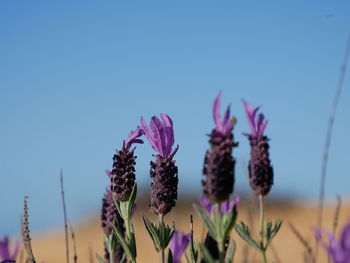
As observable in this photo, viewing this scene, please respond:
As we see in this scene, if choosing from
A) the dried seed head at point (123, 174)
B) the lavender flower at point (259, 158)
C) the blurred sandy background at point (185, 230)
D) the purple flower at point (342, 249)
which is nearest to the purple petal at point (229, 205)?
the lavender flower at point (259, 158)

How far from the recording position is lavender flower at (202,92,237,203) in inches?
79.5

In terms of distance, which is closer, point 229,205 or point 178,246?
point 229,205

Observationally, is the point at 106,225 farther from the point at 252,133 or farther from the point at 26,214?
the point at 252,133

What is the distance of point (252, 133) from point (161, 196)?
0.48 meters

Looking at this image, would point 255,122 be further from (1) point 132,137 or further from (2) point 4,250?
(2) point 4,250

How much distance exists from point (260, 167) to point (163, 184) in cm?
42

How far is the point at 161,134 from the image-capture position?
2.58 meters

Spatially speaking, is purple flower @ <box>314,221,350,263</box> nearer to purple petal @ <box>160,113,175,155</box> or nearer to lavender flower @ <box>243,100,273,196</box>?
lavender flower @ <box>243,100,273,196</box>

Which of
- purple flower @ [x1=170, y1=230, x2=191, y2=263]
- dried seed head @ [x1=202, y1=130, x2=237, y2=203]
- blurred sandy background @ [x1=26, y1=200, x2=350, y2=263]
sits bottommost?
blurred sandy background @ [x1=26, y1=200, x2=350, y2=263]

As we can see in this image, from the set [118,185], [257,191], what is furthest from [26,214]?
[257,191]

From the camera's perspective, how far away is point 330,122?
282 centimetres

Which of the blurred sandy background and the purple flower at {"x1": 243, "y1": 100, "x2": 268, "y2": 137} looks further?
the blurred sandy background

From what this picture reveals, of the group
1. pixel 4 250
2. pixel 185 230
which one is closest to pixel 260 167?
pixel 4 250

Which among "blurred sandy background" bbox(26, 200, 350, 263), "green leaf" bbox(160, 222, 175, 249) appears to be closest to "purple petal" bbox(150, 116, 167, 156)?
"green leaf" bbox(160, 222, 175, 249)
